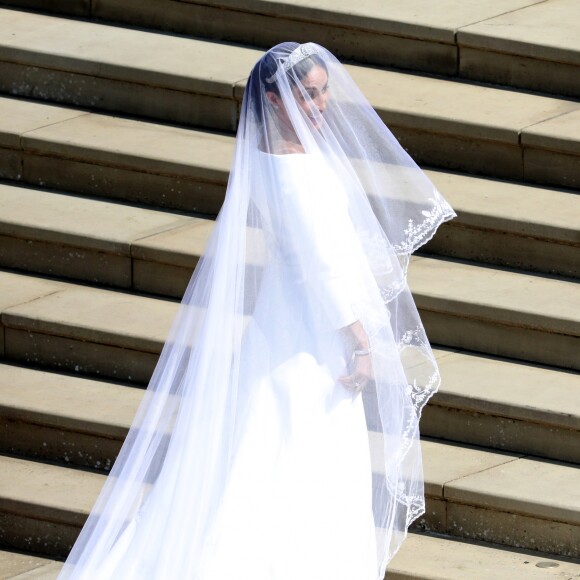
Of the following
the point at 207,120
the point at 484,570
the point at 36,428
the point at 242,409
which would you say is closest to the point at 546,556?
the point at 484,570

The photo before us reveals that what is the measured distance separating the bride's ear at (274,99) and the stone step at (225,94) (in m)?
2.33

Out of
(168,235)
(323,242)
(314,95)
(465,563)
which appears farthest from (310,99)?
Result: (168,235)

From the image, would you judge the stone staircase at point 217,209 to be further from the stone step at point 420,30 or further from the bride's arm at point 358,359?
the bride's arm at point 358,359

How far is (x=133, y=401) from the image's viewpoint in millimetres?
6957

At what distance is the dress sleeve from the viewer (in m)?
5.34

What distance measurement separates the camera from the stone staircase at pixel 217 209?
6504 mm

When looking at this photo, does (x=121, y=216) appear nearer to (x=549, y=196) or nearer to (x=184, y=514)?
(x=549, y=196)

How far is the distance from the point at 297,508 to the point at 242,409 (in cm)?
37

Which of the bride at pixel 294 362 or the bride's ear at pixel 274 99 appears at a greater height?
the bride's ear at pixel 274 99

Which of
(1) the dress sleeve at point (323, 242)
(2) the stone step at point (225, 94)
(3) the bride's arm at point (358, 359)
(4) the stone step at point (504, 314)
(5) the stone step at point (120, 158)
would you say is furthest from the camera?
(5) the stone step at point (120, 158)

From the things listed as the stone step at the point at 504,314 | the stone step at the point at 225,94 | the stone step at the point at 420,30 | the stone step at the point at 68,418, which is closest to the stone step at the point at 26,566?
the stone step at the point at 68,418

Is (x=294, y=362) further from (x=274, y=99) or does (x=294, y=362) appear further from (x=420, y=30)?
(x=420, y=30)

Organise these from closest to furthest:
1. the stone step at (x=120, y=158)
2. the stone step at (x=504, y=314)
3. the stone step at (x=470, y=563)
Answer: the stone step at (x=470, y=563), the stone step at (x=504, y=314), the stone step at (x=120, y=158)

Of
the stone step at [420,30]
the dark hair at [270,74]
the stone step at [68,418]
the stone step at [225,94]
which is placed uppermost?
the dark hair at [270,74]
